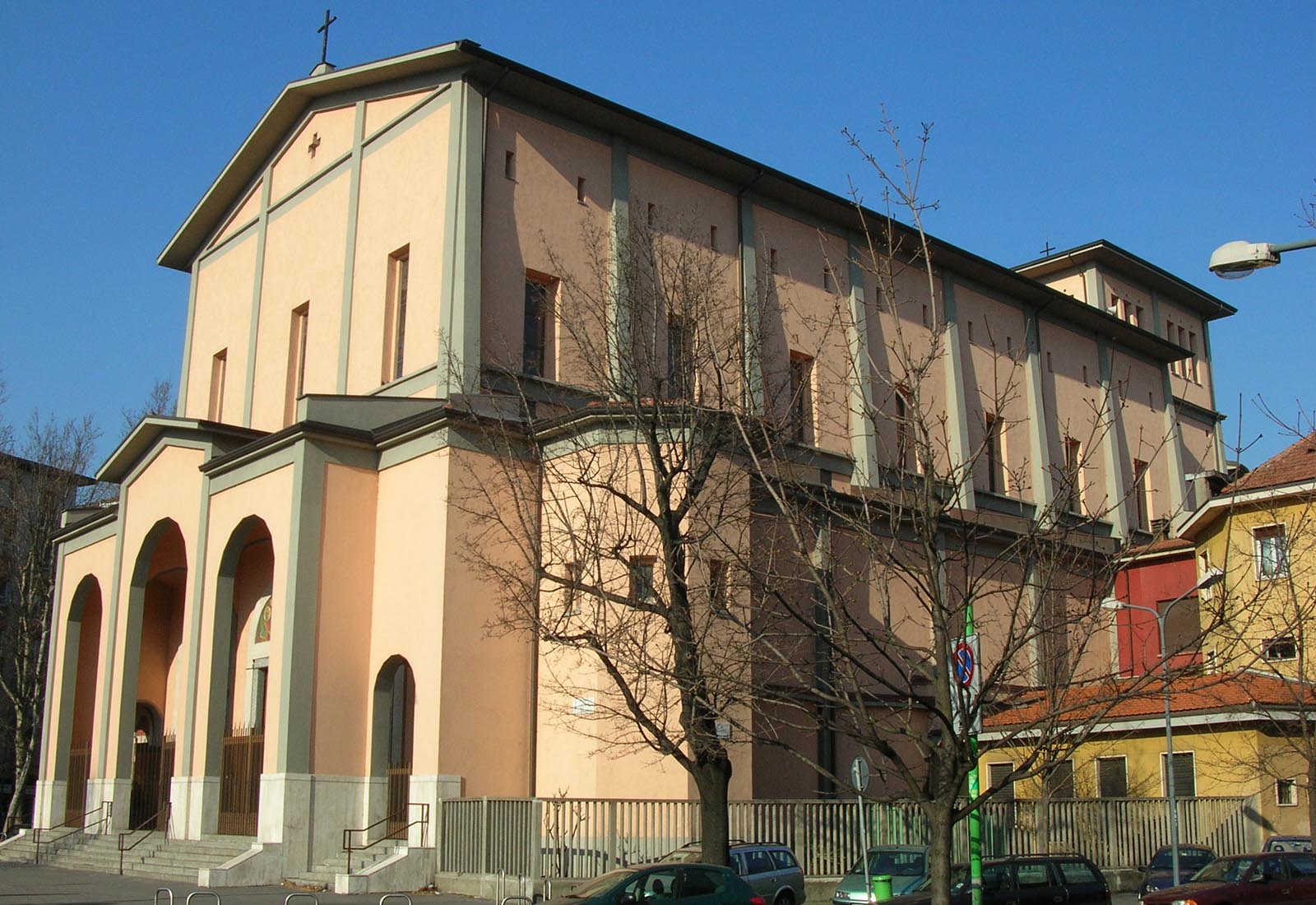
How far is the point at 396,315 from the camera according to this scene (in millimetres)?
28734

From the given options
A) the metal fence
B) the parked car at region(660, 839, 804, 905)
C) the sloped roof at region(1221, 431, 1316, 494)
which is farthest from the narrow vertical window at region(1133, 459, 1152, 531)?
the parked car at region(660, 839, 804, 905)

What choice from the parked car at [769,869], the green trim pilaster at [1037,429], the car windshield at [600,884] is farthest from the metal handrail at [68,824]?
the green trim pilaster at [1037,429]

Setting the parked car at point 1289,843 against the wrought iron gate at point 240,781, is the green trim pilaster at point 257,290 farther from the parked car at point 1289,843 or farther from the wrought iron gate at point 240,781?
the parked car at point 1289,843

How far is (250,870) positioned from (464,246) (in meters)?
12.0

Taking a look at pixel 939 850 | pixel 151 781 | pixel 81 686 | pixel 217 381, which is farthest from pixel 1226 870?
pixel 81 686

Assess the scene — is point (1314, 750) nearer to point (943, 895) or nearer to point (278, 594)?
point (943, 895)

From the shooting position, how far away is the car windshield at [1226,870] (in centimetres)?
1827

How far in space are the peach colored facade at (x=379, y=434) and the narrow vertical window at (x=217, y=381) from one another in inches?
3.6

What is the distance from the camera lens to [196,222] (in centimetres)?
3678

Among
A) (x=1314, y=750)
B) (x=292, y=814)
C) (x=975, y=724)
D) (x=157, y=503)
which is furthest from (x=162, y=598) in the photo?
(x=975, y=724)

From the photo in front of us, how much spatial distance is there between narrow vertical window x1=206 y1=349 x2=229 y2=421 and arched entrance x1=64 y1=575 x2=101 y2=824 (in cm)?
513

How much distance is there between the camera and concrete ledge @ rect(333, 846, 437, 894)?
842 inches

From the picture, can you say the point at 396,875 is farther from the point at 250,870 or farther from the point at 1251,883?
the point at 1251,883

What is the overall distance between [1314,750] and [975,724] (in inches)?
549
